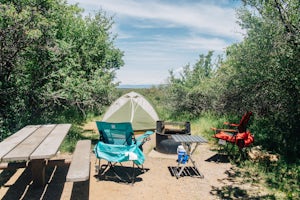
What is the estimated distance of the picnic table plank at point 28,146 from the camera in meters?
3.24

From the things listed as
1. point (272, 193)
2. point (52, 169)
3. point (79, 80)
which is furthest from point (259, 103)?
point (52, 169)

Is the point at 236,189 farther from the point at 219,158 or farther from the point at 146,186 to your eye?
the point at 219,158

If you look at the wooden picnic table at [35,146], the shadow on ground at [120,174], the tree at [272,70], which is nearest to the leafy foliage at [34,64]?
the wooden picnic table at [35,146]

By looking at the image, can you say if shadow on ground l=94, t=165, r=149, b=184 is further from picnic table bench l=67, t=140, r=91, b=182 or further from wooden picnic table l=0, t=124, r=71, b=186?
wooden picnic table l=0, t=124, r=71, b=186

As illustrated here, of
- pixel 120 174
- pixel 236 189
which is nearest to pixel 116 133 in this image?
pixel 120 174

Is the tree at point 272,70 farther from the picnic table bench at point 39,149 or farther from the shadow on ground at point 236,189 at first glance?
the picnic table bench at point 39,149

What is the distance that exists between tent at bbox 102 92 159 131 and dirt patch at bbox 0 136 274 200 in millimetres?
3953

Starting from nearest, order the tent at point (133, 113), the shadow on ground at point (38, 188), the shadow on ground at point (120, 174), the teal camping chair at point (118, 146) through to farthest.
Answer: the shadow on ground at point (38, 188), the teal camping chair at point (118, 146), the shadow on ground at point (120, 174), the tent at point (133, 113)

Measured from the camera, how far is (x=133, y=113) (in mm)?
10109

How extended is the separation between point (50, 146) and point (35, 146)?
252 millimetres

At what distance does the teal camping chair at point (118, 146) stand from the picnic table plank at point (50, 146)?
903 mm

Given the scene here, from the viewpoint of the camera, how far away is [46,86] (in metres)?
6.96

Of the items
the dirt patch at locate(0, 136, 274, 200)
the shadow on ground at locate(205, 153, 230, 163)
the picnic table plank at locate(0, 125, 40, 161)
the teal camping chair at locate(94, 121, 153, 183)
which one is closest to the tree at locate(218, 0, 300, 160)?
the shadow on ground at locate(205, 153, 230, 163)

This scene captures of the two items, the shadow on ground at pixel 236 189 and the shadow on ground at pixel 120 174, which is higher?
the shadow on ground at pixel 120 174
